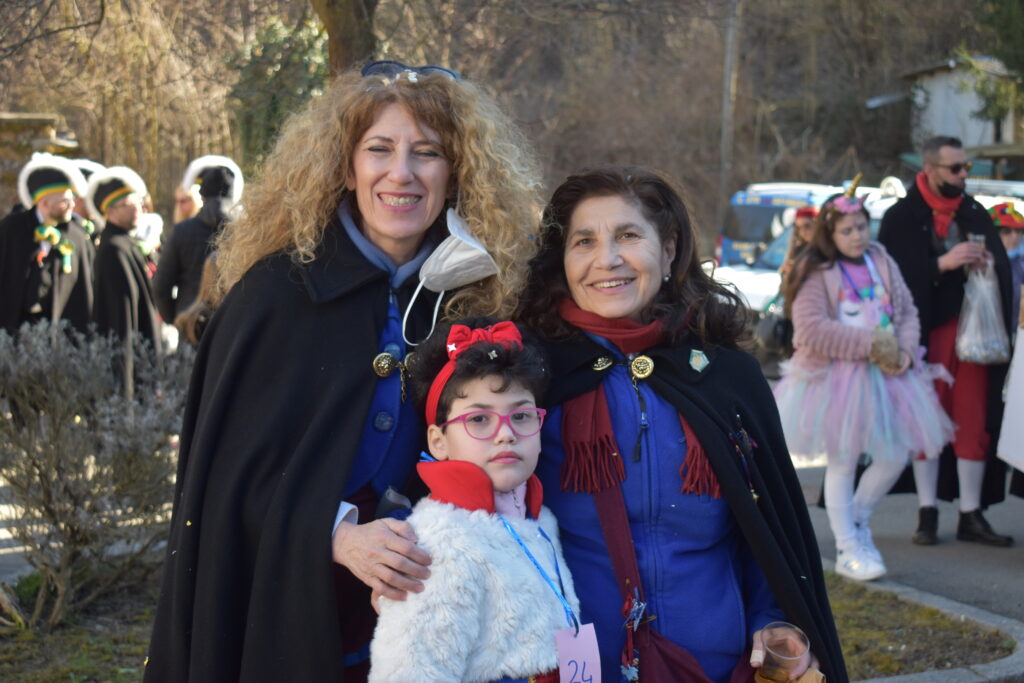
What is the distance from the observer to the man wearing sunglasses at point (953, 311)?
7.06 meters

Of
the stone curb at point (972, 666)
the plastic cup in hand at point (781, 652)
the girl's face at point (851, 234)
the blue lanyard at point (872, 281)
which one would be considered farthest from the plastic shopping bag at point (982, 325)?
the plastic cup in hand at point (781, 652)

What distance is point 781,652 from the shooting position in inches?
116

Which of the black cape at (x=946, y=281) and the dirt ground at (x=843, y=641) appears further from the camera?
the black cape at (x=946, y=281)

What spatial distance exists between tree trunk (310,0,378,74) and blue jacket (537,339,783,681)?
8.53ft

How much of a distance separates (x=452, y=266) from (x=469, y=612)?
90 cm

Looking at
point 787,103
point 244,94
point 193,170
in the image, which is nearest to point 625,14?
point 244,94

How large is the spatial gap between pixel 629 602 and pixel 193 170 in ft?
20.0

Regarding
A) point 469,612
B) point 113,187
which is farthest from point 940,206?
point 113,187

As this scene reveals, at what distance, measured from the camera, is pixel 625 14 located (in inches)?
230

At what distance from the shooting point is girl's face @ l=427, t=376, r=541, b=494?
268 cm

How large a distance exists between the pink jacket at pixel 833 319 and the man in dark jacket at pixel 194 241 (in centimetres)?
353

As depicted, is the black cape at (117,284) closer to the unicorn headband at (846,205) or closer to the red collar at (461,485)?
the unicorn headband at (846,205)

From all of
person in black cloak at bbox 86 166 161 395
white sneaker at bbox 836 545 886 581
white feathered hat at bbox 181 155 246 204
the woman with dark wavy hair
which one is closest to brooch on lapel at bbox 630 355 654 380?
the woman with dark wavy hair

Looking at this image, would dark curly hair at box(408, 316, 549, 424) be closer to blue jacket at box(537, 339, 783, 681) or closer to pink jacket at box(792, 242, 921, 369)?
blue jacket at box(537, 339, 783, 681)
